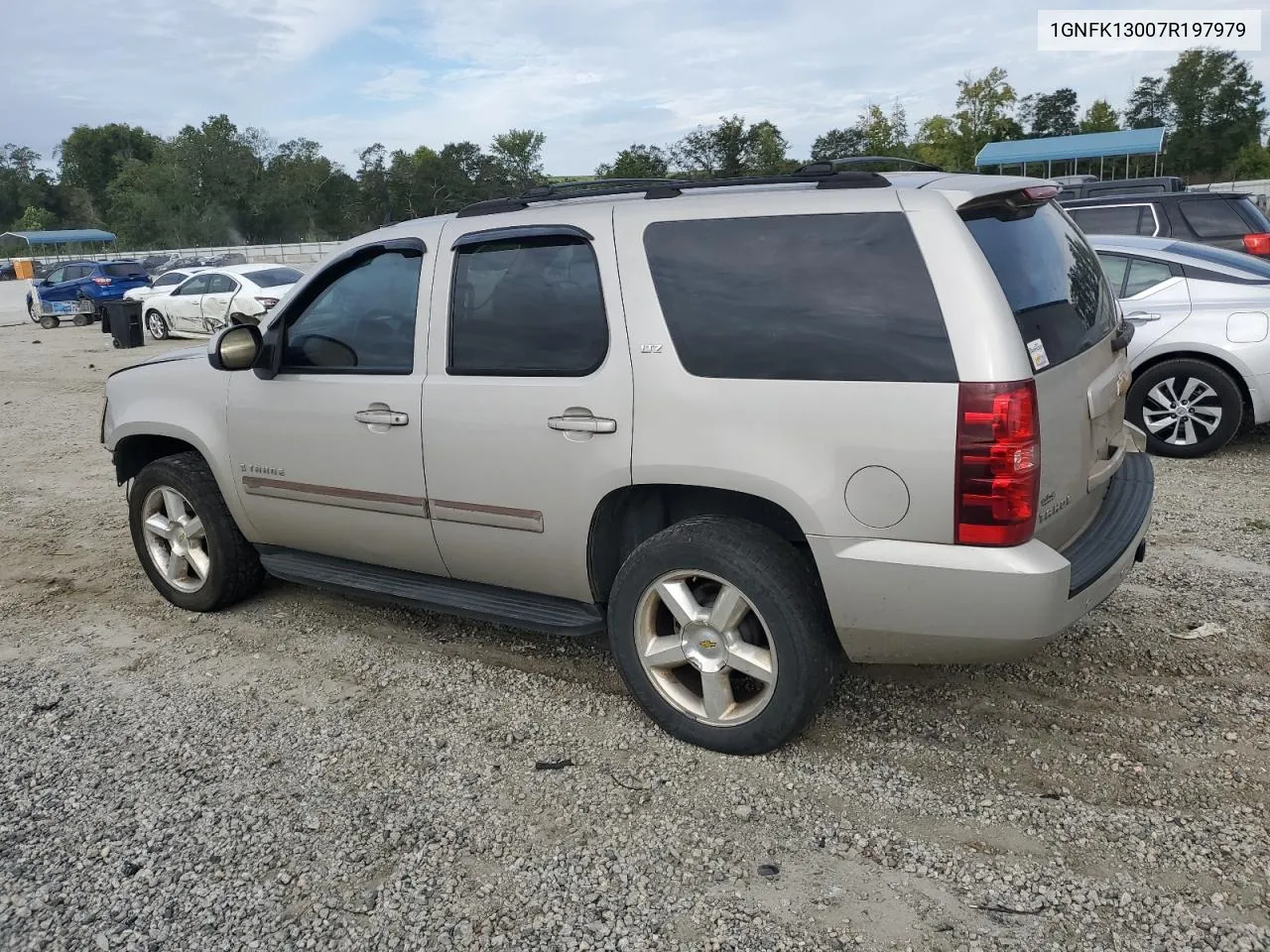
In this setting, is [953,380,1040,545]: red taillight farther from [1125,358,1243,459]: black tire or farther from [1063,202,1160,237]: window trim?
[1063,202,1160,237]: window trim

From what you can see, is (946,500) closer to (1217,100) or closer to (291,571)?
(291,571)

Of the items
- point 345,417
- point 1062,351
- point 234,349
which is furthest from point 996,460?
point 234,349

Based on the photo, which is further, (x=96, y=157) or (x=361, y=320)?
(x=96, y=157)

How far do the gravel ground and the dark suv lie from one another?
7.28 metres

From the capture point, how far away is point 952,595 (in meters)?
2.92

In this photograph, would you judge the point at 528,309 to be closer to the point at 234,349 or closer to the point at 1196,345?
the point at 234,349

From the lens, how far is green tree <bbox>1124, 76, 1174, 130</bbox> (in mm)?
63969

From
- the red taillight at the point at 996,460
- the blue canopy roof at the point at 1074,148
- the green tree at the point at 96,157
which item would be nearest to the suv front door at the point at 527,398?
the red taillight at the point at 996,460

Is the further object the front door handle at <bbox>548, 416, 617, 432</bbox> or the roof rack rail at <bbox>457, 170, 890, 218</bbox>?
the front door handle at <bbox>548, 416, 617, 432</bbox>

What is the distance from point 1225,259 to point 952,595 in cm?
574

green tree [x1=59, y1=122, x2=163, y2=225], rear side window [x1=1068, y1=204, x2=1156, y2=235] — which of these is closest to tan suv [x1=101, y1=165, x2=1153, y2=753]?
rear side window [x1=1068, y1=204, x2=1156, y2=235]

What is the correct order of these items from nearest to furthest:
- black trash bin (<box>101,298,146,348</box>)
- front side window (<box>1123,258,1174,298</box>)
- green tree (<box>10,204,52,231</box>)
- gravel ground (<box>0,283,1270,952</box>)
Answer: gravel ground (<box>0,283,1270,952</box>) < front side window (<box>1123,258,1174,298</box>) < black trash bin (<box>101,298,146,348</box>) < green tree (<box>10,204,52,231</box>)

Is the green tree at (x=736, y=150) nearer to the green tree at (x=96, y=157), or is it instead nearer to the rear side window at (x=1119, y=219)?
the rear side window at (x=1119, y=219)

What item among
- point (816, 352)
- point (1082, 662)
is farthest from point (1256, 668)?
point (816, 352)
